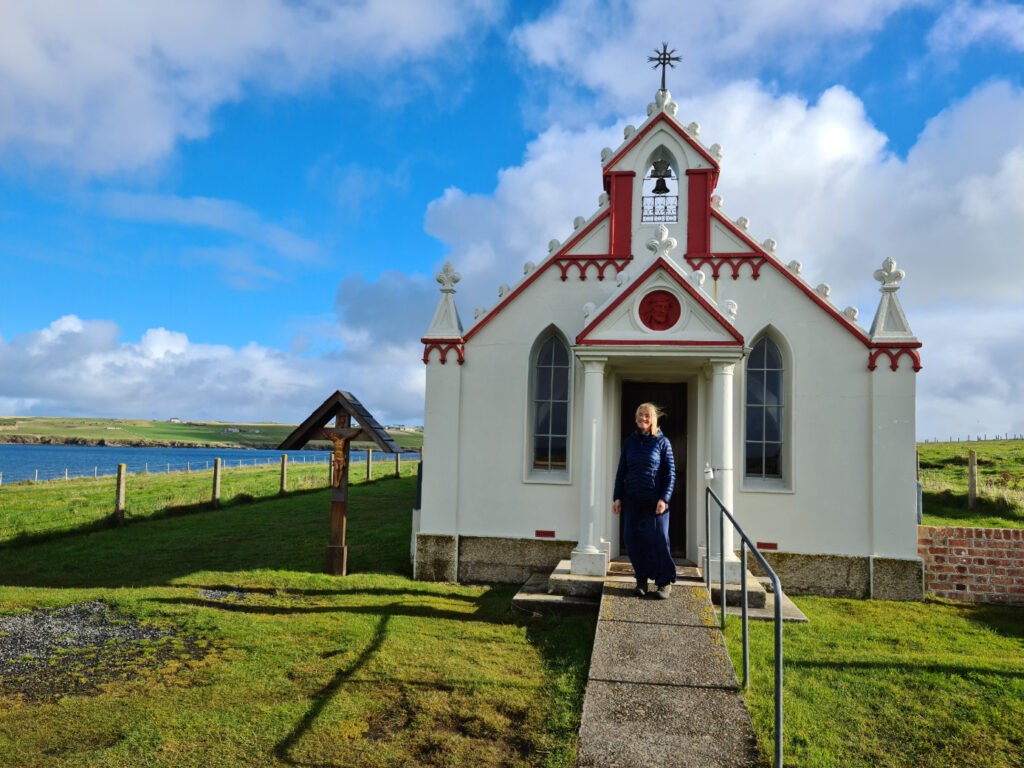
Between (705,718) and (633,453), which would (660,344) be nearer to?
(633,453)

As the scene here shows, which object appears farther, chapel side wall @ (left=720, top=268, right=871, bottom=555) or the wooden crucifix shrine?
the wooden crucifix shrine

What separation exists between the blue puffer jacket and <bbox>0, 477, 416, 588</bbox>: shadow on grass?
5043 millimetres

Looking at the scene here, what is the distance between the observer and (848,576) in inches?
396

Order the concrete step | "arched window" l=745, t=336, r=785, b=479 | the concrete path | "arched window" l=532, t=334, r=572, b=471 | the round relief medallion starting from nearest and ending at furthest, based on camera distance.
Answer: the concrete path
the concrete step
the round relief medallion
"arched window" l=745, t=336, r=785, b=479
"arched window" l=532, t=334, r=572, b=471

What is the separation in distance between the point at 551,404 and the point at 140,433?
147 metres

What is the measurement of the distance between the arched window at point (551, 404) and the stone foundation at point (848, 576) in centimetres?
329

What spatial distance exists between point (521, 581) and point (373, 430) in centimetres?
324

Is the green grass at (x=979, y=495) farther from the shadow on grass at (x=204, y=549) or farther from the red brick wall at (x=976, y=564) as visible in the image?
the shadow on grass at (x=204, y=549)

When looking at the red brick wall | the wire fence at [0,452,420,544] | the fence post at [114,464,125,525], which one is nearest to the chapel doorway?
the red brick wall

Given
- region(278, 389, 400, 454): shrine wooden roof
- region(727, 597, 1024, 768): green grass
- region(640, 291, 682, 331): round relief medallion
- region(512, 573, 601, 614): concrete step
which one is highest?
region(640, 291, 682, 331): round relief medallion

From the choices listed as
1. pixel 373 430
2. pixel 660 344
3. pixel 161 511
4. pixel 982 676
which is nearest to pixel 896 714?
pixel 982 676

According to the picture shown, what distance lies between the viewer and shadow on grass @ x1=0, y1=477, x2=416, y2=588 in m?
11.1

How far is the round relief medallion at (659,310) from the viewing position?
9.77m

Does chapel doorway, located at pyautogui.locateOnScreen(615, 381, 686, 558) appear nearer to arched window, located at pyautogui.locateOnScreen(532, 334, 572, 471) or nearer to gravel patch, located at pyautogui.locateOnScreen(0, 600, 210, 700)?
arched window, located at pyautogui.locateOnScreen(532, 334, 572, 471)
